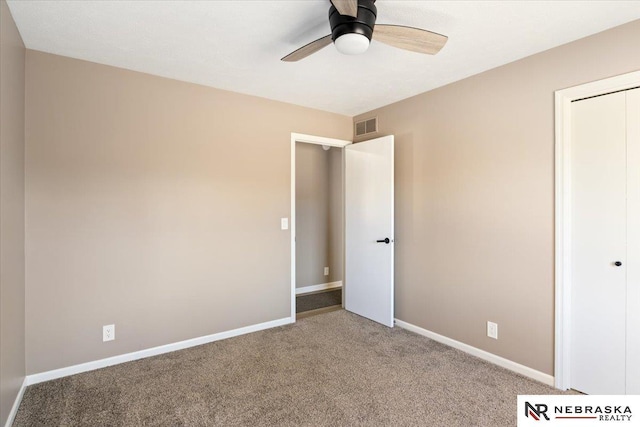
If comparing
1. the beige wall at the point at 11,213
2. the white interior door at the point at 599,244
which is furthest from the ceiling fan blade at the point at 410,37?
the beige wall at the point at 11,213

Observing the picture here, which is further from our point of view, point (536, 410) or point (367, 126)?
point (367, 126)

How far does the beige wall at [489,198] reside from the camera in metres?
2.38

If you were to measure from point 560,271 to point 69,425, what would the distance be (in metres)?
3.34

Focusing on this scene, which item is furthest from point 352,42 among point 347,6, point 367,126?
point 367,126

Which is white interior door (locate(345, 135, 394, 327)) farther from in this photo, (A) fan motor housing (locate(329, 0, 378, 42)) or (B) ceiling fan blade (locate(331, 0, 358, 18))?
(B) ceiling fan blade (locate(331, 0, 358, 18))

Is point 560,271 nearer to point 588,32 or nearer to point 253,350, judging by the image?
point 588,32

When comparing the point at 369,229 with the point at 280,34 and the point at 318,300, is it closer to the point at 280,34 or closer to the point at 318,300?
the point at 318,300

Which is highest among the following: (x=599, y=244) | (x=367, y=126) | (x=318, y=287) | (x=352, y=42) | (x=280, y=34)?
(x=280, y=34)

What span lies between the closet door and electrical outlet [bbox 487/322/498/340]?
2.65 ft

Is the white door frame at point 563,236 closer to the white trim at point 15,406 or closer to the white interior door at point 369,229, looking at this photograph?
the white interior door at point 369,229

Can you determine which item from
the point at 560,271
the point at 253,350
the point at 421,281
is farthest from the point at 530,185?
the point at 253,350

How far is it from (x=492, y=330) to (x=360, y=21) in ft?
8.38

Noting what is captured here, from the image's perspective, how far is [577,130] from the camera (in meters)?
2.29

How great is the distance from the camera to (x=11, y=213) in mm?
2002
